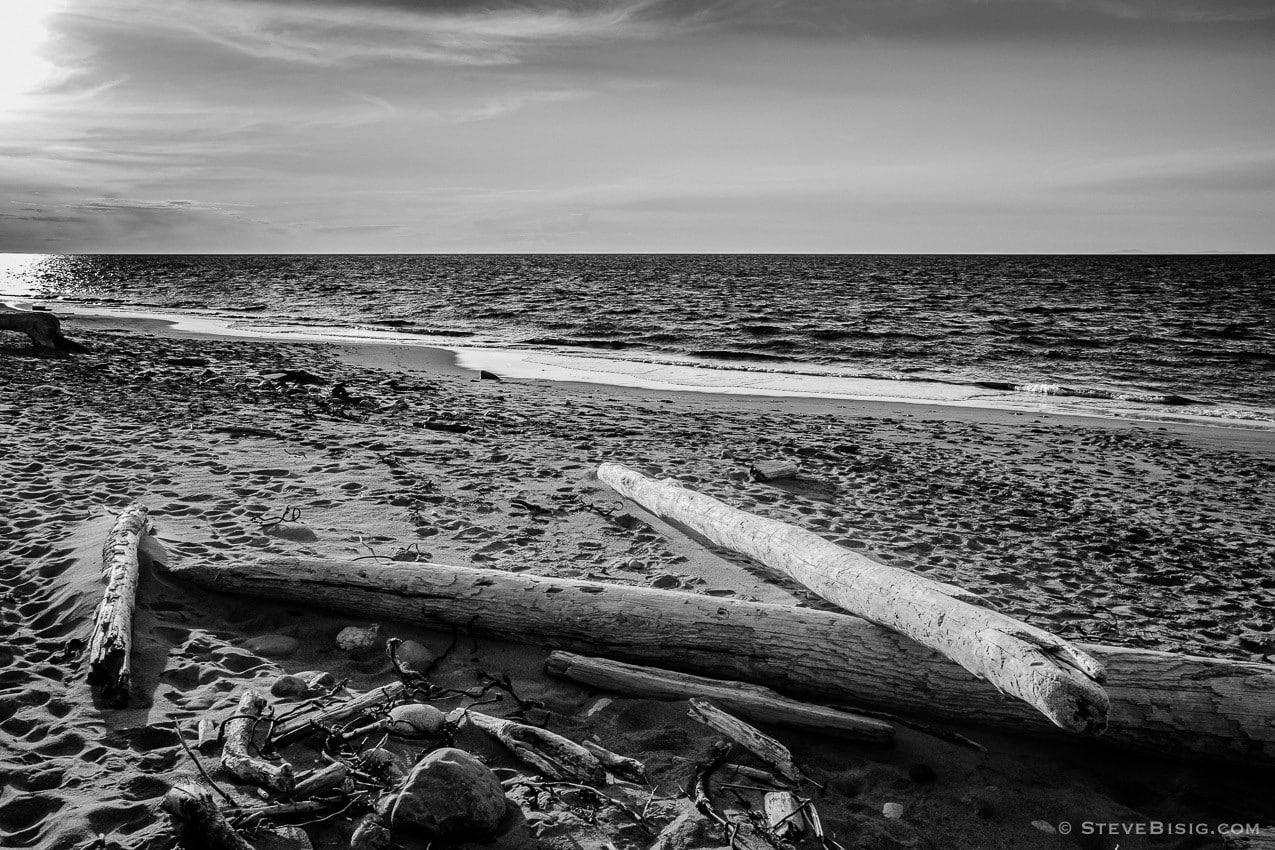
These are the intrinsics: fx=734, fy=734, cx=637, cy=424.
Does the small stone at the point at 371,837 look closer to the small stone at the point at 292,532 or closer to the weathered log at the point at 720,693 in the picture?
the weathered log at the point at 720,693

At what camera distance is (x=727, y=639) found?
4047mm

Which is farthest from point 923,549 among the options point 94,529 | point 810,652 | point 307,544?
point 94,529

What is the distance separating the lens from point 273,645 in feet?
13.8

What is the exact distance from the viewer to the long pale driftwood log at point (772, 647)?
3455 millimetres

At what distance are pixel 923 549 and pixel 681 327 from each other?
77.1 feet

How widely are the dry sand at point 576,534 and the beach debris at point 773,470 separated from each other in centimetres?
13

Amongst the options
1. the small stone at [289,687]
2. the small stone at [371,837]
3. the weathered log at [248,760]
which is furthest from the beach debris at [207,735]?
the small stone at [371,837]

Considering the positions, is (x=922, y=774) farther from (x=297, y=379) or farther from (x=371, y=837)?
(x=297, y=379)

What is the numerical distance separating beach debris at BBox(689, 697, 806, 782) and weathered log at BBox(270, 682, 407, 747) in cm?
152

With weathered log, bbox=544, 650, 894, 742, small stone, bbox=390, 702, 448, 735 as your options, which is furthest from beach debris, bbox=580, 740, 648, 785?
small stone, bbox=390, 702, 448, 735

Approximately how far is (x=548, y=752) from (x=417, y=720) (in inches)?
26.0

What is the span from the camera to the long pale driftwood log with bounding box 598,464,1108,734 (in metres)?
2.90

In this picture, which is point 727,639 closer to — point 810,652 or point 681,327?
point 810,652

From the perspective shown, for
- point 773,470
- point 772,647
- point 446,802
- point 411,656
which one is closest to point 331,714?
point 411,656
